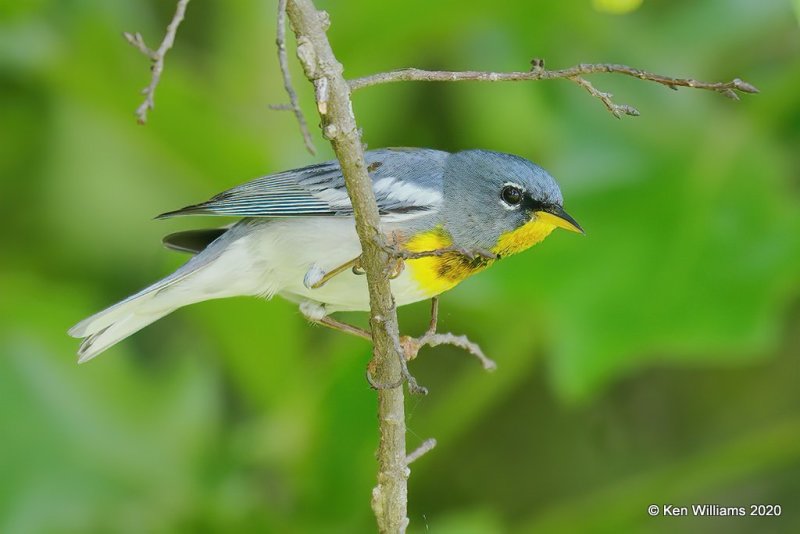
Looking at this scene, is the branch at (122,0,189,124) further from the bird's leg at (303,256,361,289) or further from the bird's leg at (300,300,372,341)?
the bird's leg at (300,300,372,341)

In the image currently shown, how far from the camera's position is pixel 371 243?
6.18 feet

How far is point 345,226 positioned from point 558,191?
507 millimetres

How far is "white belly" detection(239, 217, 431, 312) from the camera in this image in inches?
102

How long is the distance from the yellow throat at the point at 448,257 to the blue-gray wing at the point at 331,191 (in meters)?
0.09

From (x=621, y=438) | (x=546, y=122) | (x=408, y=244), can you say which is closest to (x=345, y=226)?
(x=408, y=244)

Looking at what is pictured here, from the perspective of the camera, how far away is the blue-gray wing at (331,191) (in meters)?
2.62

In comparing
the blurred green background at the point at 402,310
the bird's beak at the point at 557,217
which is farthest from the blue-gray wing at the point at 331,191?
the blurred green background at the point at 402,310

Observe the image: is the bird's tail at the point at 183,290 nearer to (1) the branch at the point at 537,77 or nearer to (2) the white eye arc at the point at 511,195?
(2) the white eye arc at the point at 511,195

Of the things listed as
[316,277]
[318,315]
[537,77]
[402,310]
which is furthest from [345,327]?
[537,77]

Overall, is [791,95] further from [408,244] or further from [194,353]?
[194,353]

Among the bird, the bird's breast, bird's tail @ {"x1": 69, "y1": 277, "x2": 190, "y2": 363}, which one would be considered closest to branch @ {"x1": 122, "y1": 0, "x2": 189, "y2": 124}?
the bird

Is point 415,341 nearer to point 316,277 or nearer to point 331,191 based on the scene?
point 316,277

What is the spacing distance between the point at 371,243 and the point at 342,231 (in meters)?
0.75

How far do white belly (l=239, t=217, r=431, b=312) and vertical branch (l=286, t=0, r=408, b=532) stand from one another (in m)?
0.37
